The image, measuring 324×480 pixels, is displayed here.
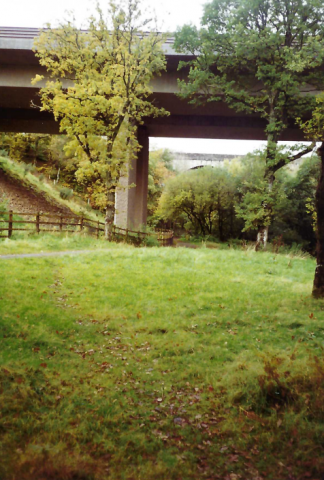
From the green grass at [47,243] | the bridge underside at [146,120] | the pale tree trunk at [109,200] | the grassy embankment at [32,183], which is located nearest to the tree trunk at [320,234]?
the green grass at [47,243]

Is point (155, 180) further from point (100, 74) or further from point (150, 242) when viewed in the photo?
point (100, 74)

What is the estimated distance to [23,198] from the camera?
2670cm

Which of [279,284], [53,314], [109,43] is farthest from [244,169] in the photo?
[53,314]

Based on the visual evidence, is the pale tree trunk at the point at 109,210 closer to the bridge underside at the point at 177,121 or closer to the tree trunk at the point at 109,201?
the tree trunk at the point at 109,201

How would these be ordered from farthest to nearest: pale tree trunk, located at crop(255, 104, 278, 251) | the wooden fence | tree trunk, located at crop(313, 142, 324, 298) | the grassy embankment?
the grassy embankment < the wooden fence < pale tree trunk, located at crop(255, 104, 278, 251) < tree trunk, located at crop(313, 142, 324, 298)

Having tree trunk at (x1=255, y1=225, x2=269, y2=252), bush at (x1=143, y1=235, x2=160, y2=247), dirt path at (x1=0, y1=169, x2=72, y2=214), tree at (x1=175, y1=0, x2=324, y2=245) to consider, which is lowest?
bush at (x1=143, y1=235, x2=160, y2=247)

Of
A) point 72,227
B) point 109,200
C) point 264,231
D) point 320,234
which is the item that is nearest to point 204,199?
point 264,231

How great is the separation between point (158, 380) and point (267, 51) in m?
17.1

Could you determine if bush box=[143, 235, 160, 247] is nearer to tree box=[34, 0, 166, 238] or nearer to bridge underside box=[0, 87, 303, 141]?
tree box=[34, 0, 166, 238]

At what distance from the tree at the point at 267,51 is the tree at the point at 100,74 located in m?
2.38

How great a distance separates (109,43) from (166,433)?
17.9m

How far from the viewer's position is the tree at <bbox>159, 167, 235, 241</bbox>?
115 ft

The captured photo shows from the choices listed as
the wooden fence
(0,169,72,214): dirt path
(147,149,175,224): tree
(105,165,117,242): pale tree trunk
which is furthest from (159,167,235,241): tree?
(105,165,117,242): pale tree trunk

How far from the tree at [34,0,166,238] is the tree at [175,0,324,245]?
93.8 inches
